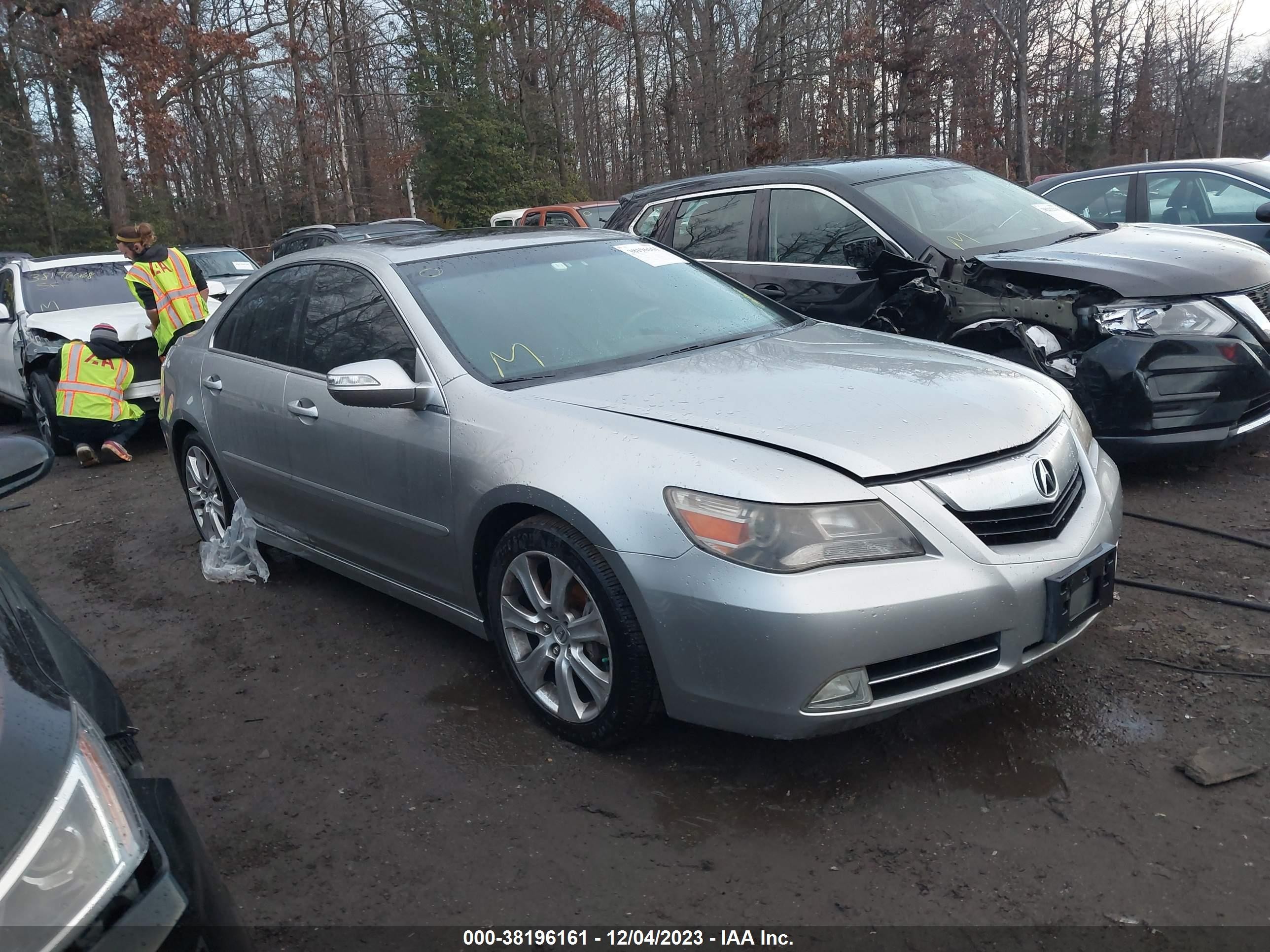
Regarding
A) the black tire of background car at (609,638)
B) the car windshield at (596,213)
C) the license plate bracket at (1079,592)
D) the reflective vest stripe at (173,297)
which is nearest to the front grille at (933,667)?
the license plate bracket at (1079,592)

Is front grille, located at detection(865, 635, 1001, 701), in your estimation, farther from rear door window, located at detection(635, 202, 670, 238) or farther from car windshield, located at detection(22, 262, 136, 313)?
car windshield, located at detection(22, 262, 136, 313)

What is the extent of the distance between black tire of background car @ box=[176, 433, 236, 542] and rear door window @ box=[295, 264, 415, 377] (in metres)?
1.10

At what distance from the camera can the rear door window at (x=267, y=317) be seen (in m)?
4.56

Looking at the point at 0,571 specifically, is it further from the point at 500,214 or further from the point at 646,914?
the point at 500,214

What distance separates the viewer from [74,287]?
9758 mm

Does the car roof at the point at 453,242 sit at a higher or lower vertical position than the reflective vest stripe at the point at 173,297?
higher

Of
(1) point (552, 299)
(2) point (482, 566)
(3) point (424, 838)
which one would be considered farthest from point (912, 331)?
(3) point (424, 838)

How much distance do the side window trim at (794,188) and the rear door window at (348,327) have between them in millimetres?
1911

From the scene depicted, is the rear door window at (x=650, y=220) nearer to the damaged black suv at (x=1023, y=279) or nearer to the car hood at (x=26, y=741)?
the damaged black suv at (x=1023, y=279)

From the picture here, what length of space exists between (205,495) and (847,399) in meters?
3.72

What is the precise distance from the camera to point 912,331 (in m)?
5.55

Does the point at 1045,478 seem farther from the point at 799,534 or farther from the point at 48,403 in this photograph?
the point at 48,403

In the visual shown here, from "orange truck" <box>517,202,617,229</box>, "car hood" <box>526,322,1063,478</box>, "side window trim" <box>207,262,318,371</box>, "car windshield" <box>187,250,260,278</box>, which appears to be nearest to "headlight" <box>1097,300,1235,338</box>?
"car hood" <box>526,322,1063,478</box>

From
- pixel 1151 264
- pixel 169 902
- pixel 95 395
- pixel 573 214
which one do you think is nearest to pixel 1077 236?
pixel 1151 264
